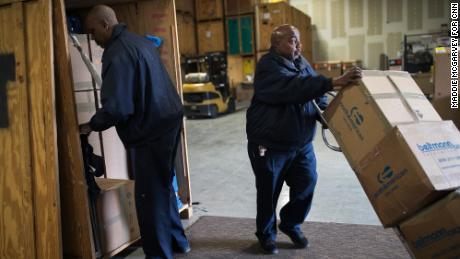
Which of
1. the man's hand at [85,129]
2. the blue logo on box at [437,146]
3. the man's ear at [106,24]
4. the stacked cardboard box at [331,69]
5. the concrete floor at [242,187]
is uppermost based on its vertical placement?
the man's ear at [106,24]

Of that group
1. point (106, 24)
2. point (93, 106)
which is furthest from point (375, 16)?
point (106, 24)

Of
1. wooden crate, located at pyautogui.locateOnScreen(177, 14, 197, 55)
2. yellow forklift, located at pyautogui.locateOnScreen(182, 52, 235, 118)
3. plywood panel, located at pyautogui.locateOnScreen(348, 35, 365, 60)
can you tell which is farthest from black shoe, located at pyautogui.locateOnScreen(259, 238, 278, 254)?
plywood panel, located at pyautogui.locateOnScreen(348, 35, 365, 60)

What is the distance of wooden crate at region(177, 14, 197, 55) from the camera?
12.9m

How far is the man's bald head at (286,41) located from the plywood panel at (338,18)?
41.3 feet

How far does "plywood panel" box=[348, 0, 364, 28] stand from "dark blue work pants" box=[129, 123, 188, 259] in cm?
1291

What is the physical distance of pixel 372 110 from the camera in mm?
2053

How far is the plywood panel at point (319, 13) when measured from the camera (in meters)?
14.6

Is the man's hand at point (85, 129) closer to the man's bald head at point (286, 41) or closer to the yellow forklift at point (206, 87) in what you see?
→ the man's bald head at point (286, 41)

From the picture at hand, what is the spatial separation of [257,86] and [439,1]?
12.9m

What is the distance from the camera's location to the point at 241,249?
9.91ft

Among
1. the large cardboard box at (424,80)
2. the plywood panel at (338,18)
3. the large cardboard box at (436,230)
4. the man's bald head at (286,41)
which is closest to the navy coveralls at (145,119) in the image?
the man's bald head at (286,41)

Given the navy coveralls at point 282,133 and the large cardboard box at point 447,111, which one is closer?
the navy coveralls at point 282,133

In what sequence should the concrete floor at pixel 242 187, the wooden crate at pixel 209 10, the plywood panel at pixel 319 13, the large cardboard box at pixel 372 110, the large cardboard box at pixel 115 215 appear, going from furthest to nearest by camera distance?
the plywood panel at pixel 319 13, the wooden crate at pixel 209 10, the concrete floor at pixel 242 187, the large cardboard box at pixel 115 215, the large cardboard box at pixel 372 110

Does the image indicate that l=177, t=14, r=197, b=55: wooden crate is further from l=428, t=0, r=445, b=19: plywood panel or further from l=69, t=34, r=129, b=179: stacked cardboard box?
l=69, t=34, r=129, b=179: stacked cardboard box
